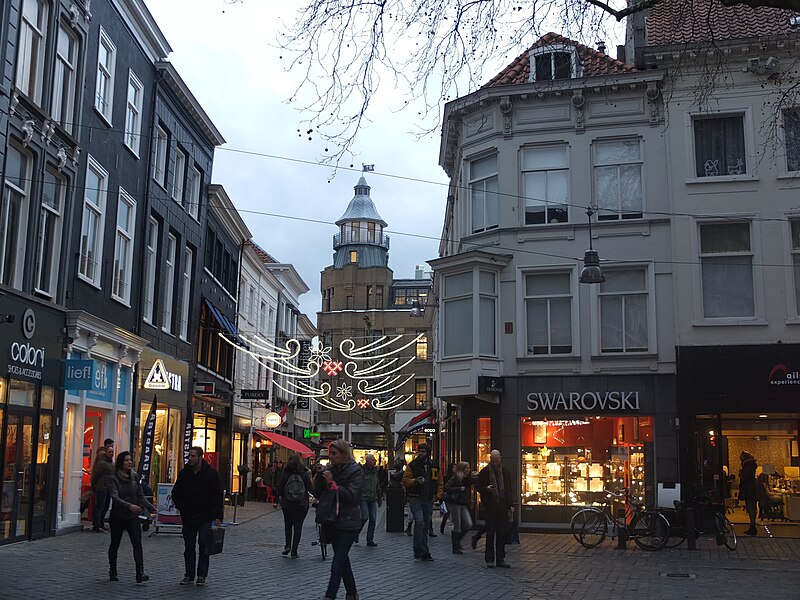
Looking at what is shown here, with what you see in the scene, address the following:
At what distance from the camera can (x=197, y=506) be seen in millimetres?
11477

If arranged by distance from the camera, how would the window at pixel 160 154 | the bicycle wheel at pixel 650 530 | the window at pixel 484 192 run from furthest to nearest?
the window at pixel 160 154, the window at pixel 484 192, the bicycle wheel at pixel 650 530

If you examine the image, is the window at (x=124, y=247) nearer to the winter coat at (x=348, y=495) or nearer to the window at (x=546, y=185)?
the window at (x=546, y=185)

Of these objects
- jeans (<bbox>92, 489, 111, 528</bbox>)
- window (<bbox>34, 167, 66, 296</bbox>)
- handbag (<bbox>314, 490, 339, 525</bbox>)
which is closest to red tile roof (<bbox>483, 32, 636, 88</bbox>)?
window (<bbox>34, 167, 66, 296</bbox>)

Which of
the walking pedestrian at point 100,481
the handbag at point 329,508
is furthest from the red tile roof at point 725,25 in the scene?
the handbag at point 329,508

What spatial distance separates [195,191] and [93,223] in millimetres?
9190

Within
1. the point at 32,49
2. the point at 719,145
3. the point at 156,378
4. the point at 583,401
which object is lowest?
the point at 583,401

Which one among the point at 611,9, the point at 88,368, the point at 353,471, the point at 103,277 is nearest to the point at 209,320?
the point at 103,277

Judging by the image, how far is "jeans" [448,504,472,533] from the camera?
618 inches

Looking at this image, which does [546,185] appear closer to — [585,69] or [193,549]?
[585,69]

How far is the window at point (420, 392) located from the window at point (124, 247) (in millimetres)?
55143

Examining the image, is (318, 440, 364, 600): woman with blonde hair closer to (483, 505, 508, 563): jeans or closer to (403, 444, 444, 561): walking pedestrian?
(483, 505, 508, 563): jeans

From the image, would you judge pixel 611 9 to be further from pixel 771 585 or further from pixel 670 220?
pixel 670 220

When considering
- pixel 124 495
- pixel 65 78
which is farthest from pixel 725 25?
pixel 124 495

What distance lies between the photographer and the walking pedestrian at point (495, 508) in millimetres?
14273
